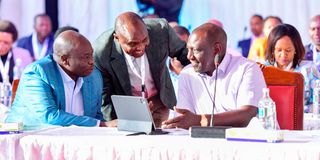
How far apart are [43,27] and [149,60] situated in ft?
17.1

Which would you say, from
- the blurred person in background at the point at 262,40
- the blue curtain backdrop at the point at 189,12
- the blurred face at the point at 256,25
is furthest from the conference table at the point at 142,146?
the blue curtain backdrop at the point at 189,12

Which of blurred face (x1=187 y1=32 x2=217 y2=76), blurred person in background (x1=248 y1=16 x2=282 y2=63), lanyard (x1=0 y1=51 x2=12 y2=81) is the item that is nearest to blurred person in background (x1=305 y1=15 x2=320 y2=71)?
blurred person in background (x1=248 y1=16 x2=282 y2=63)

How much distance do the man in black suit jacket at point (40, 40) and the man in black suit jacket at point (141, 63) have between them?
16.4ft

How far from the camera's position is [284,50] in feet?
19.2

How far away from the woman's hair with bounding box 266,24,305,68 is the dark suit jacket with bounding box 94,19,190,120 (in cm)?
102

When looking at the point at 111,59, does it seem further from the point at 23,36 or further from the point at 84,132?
the point at 23,36

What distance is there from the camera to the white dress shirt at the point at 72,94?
4430mm

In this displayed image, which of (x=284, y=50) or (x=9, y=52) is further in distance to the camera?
(x=9, y=52)

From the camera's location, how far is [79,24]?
33.7 ft

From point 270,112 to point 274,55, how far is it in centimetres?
223

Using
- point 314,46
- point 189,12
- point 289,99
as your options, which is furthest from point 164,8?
point 289,99

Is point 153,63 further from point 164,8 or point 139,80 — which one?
point 164,8

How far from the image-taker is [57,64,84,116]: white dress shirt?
4430 mm

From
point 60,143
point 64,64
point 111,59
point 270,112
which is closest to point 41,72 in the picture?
point 64,64
